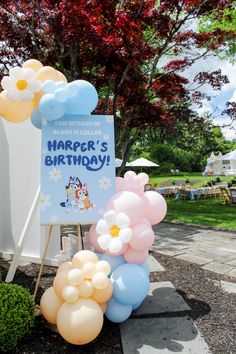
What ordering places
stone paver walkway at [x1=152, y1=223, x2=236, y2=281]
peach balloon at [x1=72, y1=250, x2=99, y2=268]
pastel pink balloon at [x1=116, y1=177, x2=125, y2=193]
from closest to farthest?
peach balloon at [x1=72, y1=250, x2=99, y2=268], pastel pink balloon at [x1=116, y1=177, x2=125, y2=193], stone paver walkway at [x1=152, y1=223, x2=236, y2=281]

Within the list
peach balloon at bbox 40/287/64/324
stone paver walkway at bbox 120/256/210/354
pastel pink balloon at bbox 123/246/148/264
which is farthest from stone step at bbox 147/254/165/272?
peach balloon at bbox 40/287/64/324

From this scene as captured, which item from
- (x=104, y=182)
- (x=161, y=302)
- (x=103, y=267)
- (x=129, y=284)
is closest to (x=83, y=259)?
(x=103, y=267)

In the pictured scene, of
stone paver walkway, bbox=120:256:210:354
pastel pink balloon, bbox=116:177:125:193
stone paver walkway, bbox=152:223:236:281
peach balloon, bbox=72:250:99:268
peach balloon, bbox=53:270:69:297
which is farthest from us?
stone paver walkway, bbox=152:223:236:281

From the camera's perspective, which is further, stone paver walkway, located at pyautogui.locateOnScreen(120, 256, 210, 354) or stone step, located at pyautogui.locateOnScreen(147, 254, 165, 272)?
stone step, located at pyautogui.locateOnScreen(147, 254, 165, 272)

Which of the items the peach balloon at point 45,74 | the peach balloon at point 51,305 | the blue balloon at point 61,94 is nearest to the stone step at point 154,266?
the peach balloon at point 51,305

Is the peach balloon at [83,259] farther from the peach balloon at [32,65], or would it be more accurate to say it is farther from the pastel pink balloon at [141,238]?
the peach balloon at [32,65]

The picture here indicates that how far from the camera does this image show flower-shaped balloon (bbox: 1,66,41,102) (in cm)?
323

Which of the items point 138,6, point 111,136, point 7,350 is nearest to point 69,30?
point 138,6

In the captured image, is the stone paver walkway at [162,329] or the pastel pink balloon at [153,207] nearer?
the stone paver walkway at [162,329]

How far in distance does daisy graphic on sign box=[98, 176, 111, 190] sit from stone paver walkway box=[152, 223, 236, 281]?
2.30m

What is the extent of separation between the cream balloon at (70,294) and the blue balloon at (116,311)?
42 centimetres

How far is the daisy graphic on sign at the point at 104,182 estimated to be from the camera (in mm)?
3391

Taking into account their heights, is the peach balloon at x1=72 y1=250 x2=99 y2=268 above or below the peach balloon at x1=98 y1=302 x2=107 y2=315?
above

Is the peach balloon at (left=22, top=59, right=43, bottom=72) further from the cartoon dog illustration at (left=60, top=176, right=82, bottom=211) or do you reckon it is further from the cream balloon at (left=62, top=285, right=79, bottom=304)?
the cream balloon at (left=62, top=285, right=79, bottom=304)
